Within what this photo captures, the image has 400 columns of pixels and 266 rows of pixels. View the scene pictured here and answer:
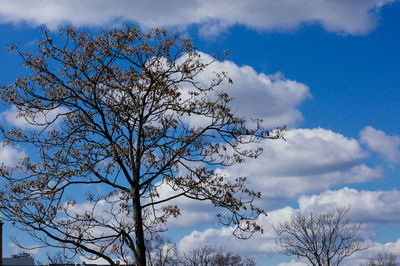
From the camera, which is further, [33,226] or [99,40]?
[99,40]

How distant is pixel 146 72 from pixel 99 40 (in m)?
1.59

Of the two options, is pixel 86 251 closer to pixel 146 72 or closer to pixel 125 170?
pixel 125 170

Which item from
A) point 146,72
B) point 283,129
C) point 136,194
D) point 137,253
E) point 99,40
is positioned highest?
point 99,40

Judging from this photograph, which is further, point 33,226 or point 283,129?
point 283,129

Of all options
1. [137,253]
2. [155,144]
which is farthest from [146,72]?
[137,253]

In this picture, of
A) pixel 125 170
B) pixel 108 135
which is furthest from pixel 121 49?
pixel 125 170

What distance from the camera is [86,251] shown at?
14.0m

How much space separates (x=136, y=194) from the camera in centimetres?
1467

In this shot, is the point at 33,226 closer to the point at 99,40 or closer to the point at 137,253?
the point at 137,253

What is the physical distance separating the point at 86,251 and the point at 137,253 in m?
1.34

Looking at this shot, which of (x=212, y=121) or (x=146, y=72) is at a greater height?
(x=146, y=72)

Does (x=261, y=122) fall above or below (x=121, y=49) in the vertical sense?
below

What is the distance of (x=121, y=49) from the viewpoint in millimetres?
15164

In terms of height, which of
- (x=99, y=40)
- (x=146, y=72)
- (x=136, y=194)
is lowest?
(x=136, y=194)
